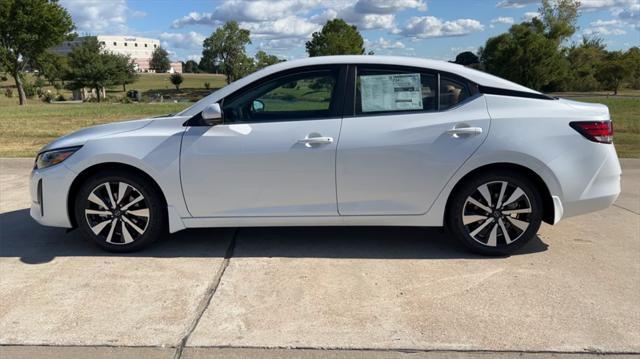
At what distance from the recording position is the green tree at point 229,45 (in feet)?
308

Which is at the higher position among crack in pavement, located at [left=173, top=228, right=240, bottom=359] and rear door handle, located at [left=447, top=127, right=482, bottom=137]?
rear door handle, located at [left=447, top=127, right=482, bottom=137]

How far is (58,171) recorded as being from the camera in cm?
441

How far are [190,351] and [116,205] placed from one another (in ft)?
6.27

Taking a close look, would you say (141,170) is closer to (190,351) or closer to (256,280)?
(256,280)

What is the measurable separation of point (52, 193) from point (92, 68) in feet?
212

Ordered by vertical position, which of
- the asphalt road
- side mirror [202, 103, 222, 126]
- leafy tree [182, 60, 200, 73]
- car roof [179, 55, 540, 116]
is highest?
leafy tree [182, 60, 200, 73]

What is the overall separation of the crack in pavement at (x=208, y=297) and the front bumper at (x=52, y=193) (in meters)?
1.38

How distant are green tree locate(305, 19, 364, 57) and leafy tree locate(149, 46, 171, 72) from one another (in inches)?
4141

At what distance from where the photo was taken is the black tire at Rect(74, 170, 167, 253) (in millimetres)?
4398

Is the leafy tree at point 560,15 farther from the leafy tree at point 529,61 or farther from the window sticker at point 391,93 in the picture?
the window sticker at point 391,93

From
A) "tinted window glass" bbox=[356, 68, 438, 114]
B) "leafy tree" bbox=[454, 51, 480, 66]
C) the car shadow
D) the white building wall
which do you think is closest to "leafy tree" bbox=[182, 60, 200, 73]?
the white building wall

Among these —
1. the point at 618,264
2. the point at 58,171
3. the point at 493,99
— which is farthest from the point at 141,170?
the point at 618,264

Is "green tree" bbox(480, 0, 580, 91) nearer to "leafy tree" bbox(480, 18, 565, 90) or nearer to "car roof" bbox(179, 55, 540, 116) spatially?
"leafy tree" bbox(480, 18, 565, 90)

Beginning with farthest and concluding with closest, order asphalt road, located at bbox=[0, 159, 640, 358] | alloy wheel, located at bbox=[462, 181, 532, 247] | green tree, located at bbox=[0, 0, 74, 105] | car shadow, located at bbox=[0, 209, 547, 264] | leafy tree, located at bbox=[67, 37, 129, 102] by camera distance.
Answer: leafy tree, located at bbox=[67, 37, 129, 102] < green tree, located at bbox=[0, 0, 74, 105] < car shadow, located at bbox=[0, 209, 547, 264] < alloy wheel, located at bbox=[462, 181, 532, 247] < asphalt road, located at bbox=[0, 159, 640, 358]
